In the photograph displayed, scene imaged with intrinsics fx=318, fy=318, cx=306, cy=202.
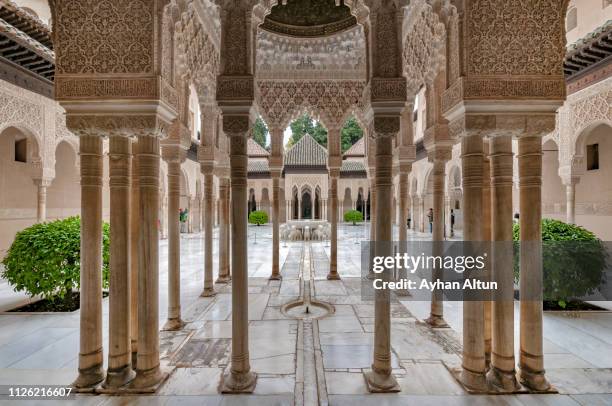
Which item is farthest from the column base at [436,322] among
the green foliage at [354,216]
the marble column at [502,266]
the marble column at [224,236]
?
the green foliage at [354,216]

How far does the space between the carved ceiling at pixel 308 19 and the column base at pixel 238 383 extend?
600 centimetres

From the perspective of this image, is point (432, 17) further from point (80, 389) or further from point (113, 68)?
point (80, 389)

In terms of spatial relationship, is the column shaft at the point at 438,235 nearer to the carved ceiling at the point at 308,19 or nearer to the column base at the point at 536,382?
the column base at the point at 536,382

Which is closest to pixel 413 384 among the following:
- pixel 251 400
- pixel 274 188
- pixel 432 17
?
pixel 251 400

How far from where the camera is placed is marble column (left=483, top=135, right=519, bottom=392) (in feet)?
9.12

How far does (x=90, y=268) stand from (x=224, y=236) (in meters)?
3.84

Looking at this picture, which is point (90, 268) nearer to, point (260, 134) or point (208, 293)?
point (208, 293)

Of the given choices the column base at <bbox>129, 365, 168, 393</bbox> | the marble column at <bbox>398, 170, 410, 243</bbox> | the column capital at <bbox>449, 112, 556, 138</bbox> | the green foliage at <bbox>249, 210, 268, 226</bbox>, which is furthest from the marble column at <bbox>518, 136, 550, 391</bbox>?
the green foliage at <bbox>249, 210, 268, 226</bbox>

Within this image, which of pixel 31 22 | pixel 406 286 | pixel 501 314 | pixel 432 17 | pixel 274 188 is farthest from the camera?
pixel 274 188

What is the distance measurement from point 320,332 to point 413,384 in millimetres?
1447

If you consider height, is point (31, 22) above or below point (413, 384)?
above

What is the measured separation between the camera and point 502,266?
9.34 feet

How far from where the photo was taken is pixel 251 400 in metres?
2.63

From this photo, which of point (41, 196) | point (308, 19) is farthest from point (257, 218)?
point (308, 19)
